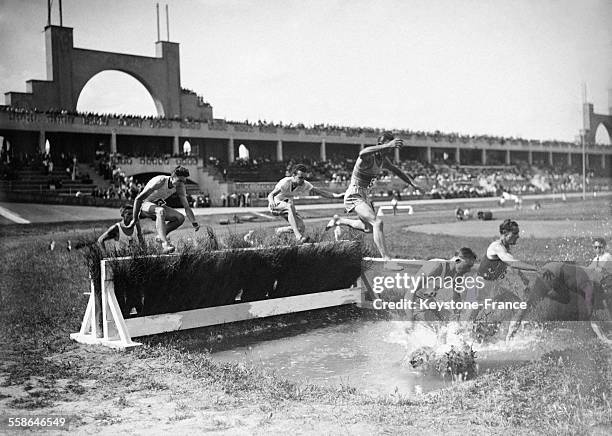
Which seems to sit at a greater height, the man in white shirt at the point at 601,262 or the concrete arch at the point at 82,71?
the concrete arch at the point at 82,71

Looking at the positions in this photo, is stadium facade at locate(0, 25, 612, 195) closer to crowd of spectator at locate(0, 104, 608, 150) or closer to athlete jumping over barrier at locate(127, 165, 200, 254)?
crowd of spectator at locate(0, 104, 608, 150)

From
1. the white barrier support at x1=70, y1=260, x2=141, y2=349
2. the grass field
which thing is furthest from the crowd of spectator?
the grass field

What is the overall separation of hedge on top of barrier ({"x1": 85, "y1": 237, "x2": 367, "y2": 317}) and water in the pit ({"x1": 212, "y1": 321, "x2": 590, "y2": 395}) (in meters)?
1.17

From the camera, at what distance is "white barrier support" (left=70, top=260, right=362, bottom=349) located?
819 centimetres

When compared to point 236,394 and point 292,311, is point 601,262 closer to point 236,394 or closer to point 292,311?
point 292,311

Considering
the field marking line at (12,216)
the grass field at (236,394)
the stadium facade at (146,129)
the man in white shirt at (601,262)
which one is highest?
the stadium facade at (146,129)

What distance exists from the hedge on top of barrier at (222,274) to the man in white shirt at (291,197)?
1.03m

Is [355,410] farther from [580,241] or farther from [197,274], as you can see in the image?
[580,241]

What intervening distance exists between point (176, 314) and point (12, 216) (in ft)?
54.0

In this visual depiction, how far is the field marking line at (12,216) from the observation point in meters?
23.0

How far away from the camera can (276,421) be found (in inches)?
207

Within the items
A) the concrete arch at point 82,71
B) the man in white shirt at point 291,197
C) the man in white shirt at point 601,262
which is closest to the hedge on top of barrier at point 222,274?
the man in white shirt at point 291,197

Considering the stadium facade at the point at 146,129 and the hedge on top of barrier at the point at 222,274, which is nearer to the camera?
the hedge on top of barrier at the point at 222,274

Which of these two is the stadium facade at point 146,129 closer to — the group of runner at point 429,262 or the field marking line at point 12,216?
the field marking line at point 12,216
